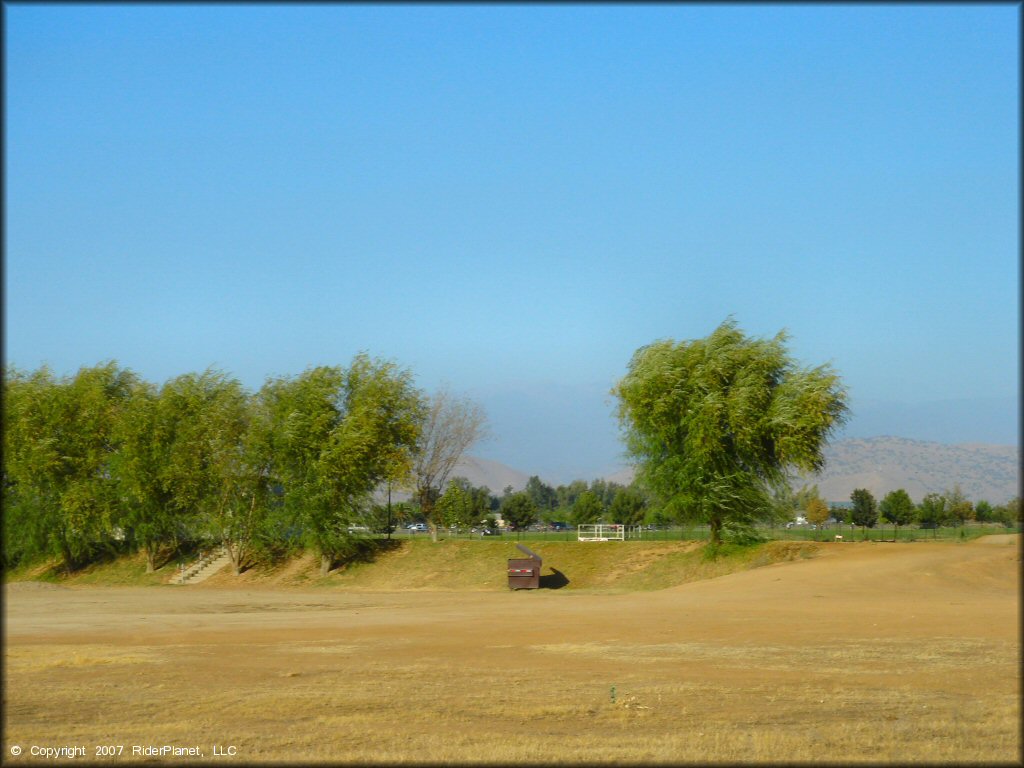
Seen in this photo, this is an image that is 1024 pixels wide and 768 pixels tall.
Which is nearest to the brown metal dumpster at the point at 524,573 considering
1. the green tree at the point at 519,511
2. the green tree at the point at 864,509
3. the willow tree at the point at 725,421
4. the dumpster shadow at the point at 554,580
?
the dumpster shadow at the point at 554,580

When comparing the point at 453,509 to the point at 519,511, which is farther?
the point at 519,511

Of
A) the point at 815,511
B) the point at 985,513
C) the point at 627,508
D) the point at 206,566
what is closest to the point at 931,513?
the point at 627,508

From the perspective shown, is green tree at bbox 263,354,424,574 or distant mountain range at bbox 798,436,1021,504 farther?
green tree at bbox 263,354,424,574

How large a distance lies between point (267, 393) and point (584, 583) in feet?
75.6

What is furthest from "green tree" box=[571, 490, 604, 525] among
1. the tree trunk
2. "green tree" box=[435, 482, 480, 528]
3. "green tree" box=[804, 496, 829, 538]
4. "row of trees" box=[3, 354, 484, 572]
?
"row of trees" box=[3, 354, 484, 572]

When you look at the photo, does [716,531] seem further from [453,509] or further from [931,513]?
[453,509]

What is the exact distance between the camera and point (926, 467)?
36.9m

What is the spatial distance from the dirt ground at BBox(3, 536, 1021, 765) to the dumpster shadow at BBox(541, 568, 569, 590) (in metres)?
15.5

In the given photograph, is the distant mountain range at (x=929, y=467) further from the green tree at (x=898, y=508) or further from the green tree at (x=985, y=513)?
the green tree at (x=898, y=508)

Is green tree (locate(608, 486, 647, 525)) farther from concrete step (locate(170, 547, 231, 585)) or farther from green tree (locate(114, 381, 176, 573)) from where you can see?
green tree (locate(114, 381, 176, 573))

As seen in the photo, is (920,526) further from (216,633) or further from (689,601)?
(216,633)

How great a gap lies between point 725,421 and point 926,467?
21.0 meters

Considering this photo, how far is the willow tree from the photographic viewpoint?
57250mm

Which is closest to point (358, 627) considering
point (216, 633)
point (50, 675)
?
point (216, 633)
